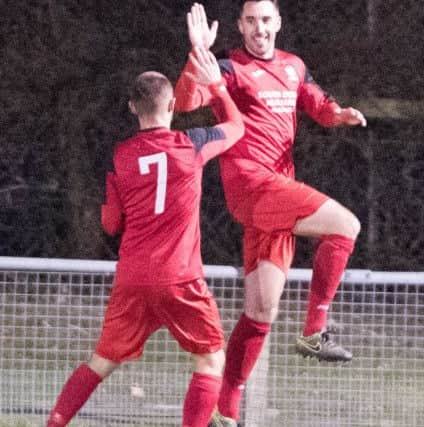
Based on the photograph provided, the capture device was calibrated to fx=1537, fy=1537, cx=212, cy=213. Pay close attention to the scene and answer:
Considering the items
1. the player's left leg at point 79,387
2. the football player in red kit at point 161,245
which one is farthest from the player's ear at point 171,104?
the player's left leg at point 79,387

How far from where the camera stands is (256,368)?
7.73 m

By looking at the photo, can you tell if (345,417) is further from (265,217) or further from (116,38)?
(116,38)

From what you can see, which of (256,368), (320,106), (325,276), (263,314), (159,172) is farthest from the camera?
(256,368)

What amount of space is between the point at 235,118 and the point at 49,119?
631 centimetres

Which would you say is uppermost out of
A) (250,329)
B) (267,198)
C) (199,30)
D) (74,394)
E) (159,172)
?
(199,30)

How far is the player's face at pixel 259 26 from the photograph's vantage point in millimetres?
7074

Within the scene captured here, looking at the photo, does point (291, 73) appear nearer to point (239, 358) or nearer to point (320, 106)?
point (320, 106)

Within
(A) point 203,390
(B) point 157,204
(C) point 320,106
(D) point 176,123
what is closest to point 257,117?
(C) point 320,106

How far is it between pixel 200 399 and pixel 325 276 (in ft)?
2.90

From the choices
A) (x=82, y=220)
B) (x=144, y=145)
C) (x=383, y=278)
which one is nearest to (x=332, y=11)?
(x=82, y=220)

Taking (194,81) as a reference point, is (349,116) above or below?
below

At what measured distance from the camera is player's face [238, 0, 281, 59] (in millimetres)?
7074

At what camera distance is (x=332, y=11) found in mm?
12820

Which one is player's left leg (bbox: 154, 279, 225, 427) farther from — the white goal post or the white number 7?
the white goal post
